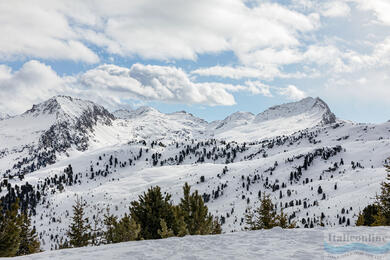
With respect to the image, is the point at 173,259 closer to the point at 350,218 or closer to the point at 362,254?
the point at 362,254

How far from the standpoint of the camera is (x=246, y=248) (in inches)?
523

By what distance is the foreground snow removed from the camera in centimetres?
1199

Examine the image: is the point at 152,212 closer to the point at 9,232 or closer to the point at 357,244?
the point at 9,232

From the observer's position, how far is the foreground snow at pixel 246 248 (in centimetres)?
1199

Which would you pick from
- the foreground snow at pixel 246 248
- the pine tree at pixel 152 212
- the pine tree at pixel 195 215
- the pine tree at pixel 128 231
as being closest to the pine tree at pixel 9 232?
the foreground snow at pixel 246 248

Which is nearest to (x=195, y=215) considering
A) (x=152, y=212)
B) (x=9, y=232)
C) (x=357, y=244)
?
(x=152, y=212)

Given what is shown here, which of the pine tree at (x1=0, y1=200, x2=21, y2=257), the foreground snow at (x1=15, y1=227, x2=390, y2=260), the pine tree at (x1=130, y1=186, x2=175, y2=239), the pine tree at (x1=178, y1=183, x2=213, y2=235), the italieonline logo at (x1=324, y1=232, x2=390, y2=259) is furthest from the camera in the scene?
A: the pine tree at (x1=178, y1=183, x2=213, y2=235)

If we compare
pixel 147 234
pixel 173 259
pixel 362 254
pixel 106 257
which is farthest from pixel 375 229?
pixel 147 234

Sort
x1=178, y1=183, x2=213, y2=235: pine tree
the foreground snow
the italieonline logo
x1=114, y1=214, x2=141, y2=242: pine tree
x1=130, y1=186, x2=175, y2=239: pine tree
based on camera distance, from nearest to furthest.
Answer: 1. the italieonline logo
2. the foreground snow
3. x1=114, y1=214, x2=141, y2=242: pine tree
4. x1=130, y1=186, x2=175, y2=239: pine tree
5. x1=178, y1=183, x2=213, y2=235: pine tree

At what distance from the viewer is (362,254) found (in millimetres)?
11289

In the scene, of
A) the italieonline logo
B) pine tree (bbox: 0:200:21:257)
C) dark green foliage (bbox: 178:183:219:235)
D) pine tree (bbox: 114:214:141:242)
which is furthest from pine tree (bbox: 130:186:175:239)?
the italieonline logo

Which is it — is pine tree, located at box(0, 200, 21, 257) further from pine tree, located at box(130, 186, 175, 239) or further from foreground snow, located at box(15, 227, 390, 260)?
pine tree, located at box(130, 186, 175, 239)

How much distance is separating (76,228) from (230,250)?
38.5m

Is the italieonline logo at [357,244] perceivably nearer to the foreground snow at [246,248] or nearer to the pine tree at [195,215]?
the foreground snow at [246,248]
